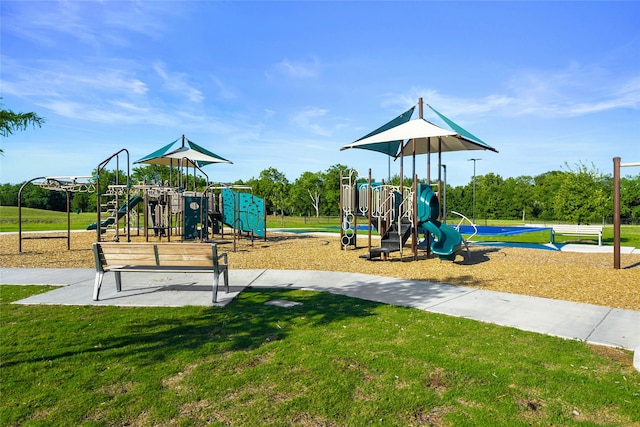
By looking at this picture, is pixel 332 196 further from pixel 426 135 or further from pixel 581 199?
pixel 426 135

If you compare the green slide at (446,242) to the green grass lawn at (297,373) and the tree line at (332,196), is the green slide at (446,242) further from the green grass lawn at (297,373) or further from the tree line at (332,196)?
the tree line at (332,196)

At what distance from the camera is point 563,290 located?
24.8 ft

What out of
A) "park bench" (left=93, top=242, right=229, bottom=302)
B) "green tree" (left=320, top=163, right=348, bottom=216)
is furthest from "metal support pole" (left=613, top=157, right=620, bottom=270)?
"green tree" (left=320, top=163, right=348, bottom=216)

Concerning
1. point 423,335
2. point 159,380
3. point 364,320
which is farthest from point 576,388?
point 159,380

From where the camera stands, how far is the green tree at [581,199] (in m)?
19.6

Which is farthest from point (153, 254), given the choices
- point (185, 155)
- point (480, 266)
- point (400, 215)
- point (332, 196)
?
point (332, 196)

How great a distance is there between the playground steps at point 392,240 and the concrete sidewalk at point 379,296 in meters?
2.65

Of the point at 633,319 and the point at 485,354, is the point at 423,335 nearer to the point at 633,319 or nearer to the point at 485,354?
the point at 485,354

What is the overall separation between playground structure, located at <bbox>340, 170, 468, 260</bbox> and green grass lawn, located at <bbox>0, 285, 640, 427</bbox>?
6.19 m

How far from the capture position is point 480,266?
10609 millimetres

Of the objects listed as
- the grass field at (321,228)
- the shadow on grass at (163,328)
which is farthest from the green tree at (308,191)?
the shadow on grass at (163,328)

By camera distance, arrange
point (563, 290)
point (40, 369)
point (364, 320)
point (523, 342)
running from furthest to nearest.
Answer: point (563, 290)
point (364, 320)
point (523, 342)
point (40, 369)

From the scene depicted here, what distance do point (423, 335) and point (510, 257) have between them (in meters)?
8.80

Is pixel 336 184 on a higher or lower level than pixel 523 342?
higher
